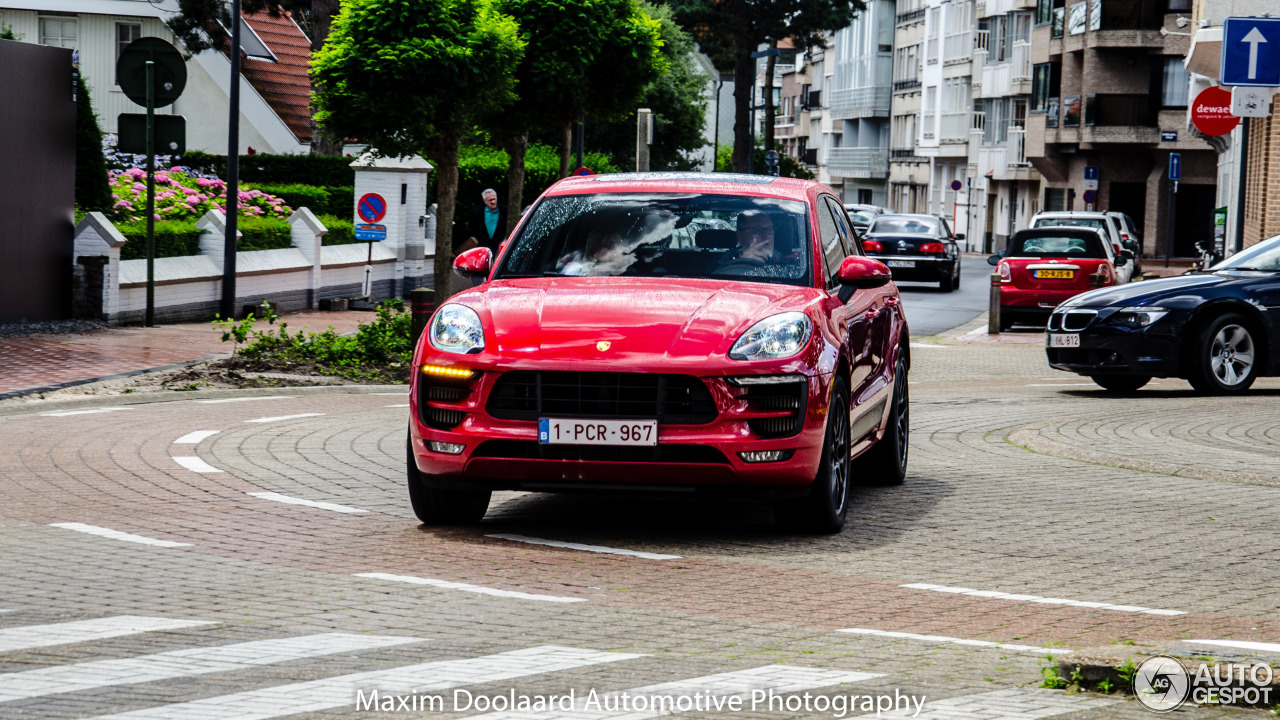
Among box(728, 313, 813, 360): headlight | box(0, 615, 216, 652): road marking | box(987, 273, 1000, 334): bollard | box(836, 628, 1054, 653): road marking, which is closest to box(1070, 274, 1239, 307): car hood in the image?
box(728, 313, 813, 360): headlight

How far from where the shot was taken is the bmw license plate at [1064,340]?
16578mm

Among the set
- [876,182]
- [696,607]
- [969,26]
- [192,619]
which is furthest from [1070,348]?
[876,182]

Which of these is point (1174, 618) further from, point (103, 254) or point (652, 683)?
point (103, 254)

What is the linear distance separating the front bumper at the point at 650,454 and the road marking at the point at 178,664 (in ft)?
6.62

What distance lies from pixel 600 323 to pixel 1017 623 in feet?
7.79

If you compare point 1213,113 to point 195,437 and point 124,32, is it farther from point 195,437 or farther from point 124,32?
point 124,32

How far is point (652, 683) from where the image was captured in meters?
5.36

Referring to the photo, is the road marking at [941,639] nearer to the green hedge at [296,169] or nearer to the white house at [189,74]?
the green hedge at [296,169]

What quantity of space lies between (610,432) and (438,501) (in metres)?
1.13

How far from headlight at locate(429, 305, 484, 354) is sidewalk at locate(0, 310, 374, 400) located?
289 inches

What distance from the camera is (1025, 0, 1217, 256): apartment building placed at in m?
70.0

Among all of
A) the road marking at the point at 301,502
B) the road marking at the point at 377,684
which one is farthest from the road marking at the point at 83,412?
the road marking at the point at 377,684

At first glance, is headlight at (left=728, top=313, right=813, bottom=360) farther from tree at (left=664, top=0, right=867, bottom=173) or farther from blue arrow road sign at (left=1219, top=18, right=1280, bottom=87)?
tree at (left=664, top=0, right=867, bottom=173)

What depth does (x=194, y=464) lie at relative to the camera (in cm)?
1082
